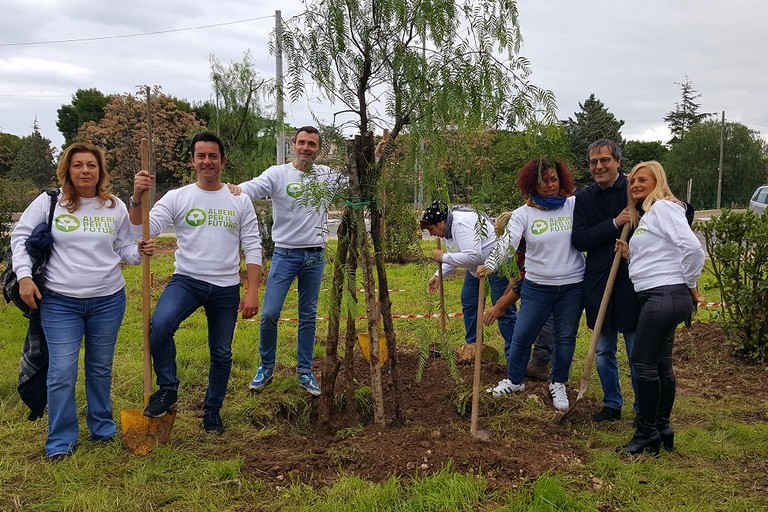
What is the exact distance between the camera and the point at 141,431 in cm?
352

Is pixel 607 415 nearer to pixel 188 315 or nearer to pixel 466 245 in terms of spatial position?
pixel 466 245

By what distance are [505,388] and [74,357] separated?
9.64 ft

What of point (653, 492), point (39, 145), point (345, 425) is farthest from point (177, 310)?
point (39, 145)

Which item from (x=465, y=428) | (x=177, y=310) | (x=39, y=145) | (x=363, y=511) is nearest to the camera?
(x=363, y=511)

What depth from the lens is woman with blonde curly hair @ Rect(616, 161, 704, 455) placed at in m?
3.28

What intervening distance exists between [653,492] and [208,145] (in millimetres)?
3132

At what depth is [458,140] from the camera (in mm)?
3293

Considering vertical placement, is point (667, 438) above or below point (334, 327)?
below

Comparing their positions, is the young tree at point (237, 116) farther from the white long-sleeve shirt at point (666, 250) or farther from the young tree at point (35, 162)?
the young tree at point (35, 162)

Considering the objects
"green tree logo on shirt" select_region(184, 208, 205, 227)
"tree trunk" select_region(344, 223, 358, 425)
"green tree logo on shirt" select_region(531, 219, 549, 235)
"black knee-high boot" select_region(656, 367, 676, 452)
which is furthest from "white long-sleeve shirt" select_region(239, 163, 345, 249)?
"black knee-high boot" select_region(656, 367, 676, 452)

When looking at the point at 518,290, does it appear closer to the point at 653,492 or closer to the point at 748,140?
the point at 653,492

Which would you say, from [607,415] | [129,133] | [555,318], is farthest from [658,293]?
[129,133]

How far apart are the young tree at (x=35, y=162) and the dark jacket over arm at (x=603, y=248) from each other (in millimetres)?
37849

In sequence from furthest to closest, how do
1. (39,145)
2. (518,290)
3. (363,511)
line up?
1. (39,145)
2. (518,290)
3. (363,511)
